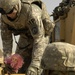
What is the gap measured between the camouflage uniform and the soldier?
1.35 feet

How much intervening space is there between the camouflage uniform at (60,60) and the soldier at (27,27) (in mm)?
411

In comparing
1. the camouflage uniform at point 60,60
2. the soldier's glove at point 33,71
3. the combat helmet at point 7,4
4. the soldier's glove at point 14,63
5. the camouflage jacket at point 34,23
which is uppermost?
the combat helmet at point 7,4

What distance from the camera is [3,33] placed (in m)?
4.65

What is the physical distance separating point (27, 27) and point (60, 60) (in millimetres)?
991

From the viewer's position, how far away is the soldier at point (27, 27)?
13.4 ft

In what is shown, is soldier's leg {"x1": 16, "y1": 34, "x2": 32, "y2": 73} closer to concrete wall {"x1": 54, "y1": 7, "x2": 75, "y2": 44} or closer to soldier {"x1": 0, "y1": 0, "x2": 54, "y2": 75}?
soldier {"x1": 0, "y1": 0, "x2": 54, "y2": 75}

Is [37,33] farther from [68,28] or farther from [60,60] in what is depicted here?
[68,28]

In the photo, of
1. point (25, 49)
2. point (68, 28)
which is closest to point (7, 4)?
point (25, 49)

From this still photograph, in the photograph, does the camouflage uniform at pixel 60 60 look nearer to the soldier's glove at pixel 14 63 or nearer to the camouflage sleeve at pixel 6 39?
the soldier's glove at pixel 14 63

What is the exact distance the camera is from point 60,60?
354cm

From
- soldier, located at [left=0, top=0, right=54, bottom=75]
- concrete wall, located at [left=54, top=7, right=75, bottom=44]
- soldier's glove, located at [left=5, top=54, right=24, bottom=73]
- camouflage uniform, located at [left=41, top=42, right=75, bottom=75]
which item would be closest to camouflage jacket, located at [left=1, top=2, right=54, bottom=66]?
soldier, located at [left=0, top=0, right=54, bottom=75]

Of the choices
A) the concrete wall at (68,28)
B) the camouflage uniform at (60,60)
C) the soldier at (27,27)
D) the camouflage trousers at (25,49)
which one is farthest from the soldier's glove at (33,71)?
the concrete wall at (68,28)

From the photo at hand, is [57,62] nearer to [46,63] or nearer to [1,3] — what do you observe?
[46,63]

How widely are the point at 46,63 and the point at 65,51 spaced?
0.21m
